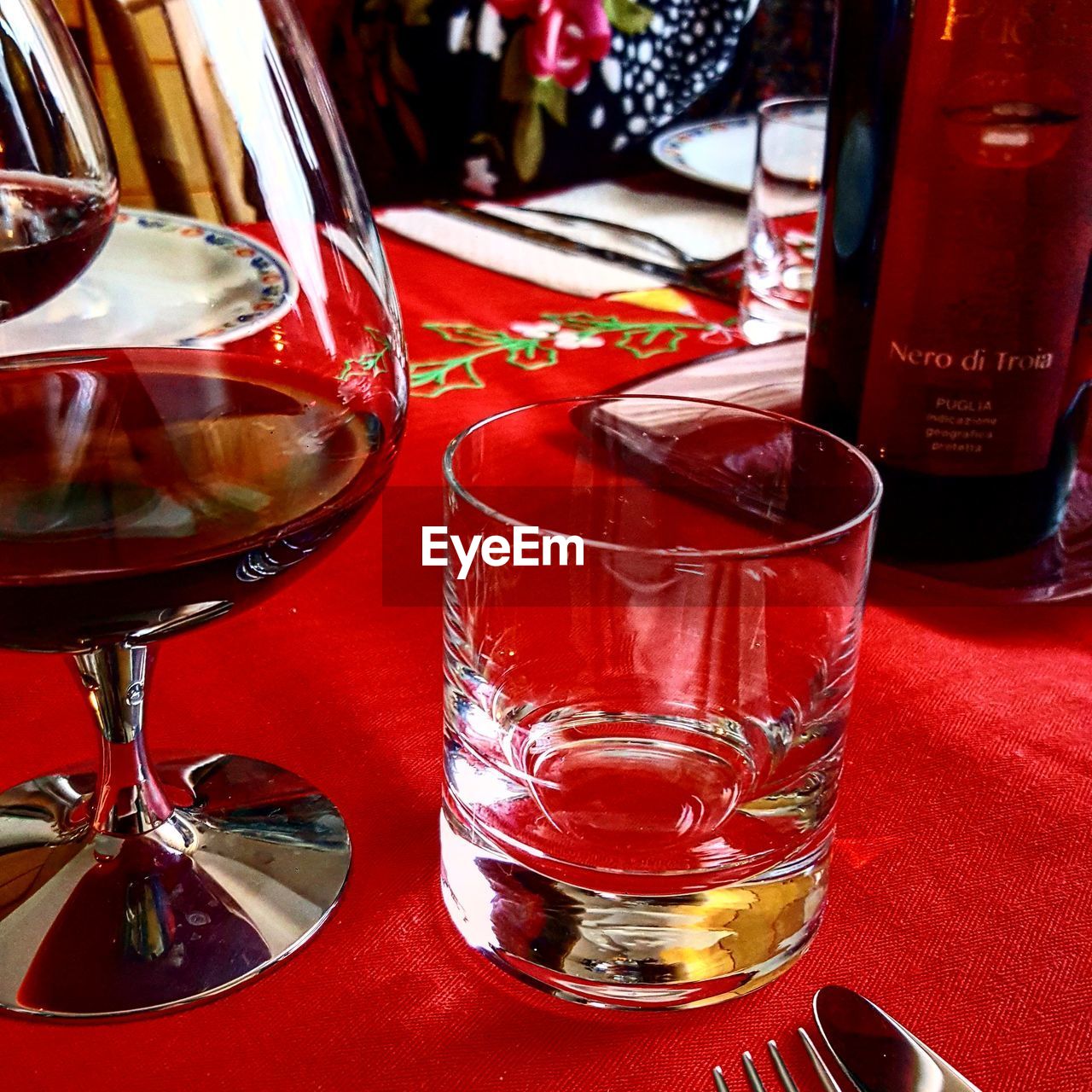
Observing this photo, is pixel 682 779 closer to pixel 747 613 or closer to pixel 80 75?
pixel 747 613

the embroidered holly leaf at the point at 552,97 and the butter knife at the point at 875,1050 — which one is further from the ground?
the embroidered holly leaf at the point at 552,97

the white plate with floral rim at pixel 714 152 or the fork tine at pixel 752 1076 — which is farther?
the white plate with floral rim at pixel 714 152

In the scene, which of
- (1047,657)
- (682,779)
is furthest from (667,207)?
(682,779)

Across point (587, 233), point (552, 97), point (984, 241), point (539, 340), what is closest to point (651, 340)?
point (539, 340)

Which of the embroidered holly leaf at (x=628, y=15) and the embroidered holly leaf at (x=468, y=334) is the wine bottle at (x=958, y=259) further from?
the embroidered holly leaf at (x=628, y=15)

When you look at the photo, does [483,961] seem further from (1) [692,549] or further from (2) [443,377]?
(2) [443,377]

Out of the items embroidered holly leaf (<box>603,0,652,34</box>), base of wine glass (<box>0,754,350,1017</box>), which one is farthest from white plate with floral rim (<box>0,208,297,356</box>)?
embroidered holly leaf (<box>603,0,652,34</box>)
